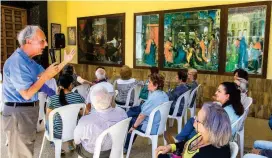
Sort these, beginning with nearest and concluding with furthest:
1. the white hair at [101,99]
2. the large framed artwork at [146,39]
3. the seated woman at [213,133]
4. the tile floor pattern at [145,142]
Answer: the seated woman at [213,133]
the white hair at [101,99]
the tile floor pattern at [145,142]
the large framed artwork at [146,39]

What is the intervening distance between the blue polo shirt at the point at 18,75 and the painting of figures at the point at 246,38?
166 inches

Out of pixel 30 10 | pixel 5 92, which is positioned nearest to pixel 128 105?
pixel 5 92

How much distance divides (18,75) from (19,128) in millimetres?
432

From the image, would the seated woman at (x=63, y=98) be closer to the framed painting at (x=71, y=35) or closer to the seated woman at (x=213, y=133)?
the seated woman at (x=213, y=133)

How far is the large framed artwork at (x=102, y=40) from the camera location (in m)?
7.01

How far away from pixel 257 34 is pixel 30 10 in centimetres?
615

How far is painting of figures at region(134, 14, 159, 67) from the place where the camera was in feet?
20.5

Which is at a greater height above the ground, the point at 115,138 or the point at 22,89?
the point at 22,89

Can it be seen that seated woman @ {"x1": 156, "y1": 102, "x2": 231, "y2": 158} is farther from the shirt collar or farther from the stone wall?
the stone wall

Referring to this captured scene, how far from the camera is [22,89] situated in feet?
5.82

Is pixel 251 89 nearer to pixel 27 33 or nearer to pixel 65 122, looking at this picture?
pixel 65 122

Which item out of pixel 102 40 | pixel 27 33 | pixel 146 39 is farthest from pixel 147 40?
pixel 27 33

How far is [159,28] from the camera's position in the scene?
615 cm

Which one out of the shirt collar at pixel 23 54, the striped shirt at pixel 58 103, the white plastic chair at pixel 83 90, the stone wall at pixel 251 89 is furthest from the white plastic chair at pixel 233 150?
the stone wall at pixel 251 89
